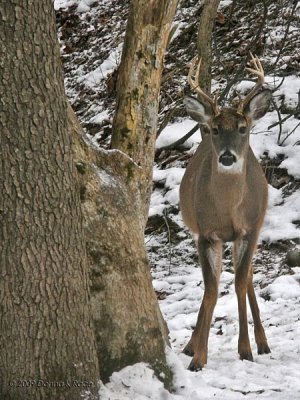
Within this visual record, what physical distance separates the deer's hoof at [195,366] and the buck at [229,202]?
1.15 feet

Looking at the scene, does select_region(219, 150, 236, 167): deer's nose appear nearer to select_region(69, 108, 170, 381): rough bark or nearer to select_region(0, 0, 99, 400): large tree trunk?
select_region(69, 108, 170, 381): rough bark

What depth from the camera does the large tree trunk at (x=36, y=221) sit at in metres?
4.05

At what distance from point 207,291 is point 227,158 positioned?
1028 mm

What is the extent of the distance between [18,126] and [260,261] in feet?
17.5

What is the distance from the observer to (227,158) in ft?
22.0

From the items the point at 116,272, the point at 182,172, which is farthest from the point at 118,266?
the point at 182,172

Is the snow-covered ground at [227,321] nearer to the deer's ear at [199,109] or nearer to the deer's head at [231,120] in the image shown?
the deer's head at [231,120]

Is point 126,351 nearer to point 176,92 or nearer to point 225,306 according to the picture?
point 225,306

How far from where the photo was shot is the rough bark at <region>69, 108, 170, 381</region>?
5012mm

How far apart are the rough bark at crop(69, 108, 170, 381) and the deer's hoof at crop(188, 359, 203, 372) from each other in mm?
888

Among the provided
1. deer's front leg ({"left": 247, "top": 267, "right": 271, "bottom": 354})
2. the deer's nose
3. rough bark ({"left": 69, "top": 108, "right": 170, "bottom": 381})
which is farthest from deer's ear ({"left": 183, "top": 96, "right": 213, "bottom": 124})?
rough bark ({"left": 69, "top": 108, "right": 170, "bottom": 381})

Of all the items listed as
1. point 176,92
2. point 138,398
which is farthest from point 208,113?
point 176,92

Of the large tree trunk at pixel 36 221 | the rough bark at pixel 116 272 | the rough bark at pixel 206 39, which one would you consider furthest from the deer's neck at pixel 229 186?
the rough bark at pixel 206 39

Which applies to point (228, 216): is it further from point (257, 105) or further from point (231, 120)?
point (257, 105)
